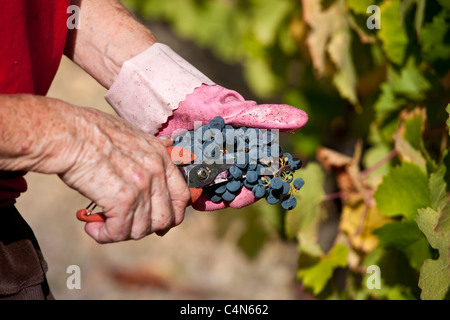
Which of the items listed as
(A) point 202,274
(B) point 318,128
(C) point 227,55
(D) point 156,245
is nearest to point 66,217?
(D) point 156,245

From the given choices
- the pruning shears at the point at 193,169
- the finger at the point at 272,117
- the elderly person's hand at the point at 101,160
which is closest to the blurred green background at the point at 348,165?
the finger at the point at 272,117

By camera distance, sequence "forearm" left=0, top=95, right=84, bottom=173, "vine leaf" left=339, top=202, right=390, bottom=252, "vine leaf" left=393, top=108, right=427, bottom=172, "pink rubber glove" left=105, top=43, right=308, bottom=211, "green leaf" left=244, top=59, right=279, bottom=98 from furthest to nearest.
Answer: "green leaf" left=244, top=59, right=279, bottom=98 < "vine leaf" left=339, top=202, right=390, bottom=252 < "vine leaf" left=393, top=108, right=427, bottom=172 < "pink rubber glove" left=105, top=43, right=308, bottom=211 < "forearm" left=0, top=95, right=84, bottom=173

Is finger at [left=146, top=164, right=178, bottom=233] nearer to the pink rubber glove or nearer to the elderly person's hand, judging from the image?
the elderly person's hand

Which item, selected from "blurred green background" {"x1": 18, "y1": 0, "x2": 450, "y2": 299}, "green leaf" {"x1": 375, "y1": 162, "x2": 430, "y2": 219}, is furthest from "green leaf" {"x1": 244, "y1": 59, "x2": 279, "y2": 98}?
"green leaf" {"x1": 375, "y1": 162, "x2": 430, "y2": 219}

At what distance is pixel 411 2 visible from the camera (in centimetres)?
142

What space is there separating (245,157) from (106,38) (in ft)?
1.55

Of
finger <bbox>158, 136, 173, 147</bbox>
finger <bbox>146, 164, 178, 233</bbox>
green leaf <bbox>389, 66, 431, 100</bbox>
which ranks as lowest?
finger <bbox>146, 164, 178, 233</bbox>

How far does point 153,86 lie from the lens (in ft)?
4.17

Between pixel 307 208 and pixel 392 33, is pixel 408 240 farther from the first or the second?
pixel 392 33

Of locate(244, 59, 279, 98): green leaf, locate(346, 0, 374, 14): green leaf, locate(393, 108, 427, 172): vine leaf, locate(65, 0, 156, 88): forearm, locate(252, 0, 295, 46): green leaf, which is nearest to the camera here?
locate(65, 0, 156, 88): forearm

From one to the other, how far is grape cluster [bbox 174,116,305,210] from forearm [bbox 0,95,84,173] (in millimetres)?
244

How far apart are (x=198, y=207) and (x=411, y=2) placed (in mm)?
752

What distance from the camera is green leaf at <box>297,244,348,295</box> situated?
160 cm

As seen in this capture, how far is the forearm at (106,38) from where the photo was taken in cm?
132
